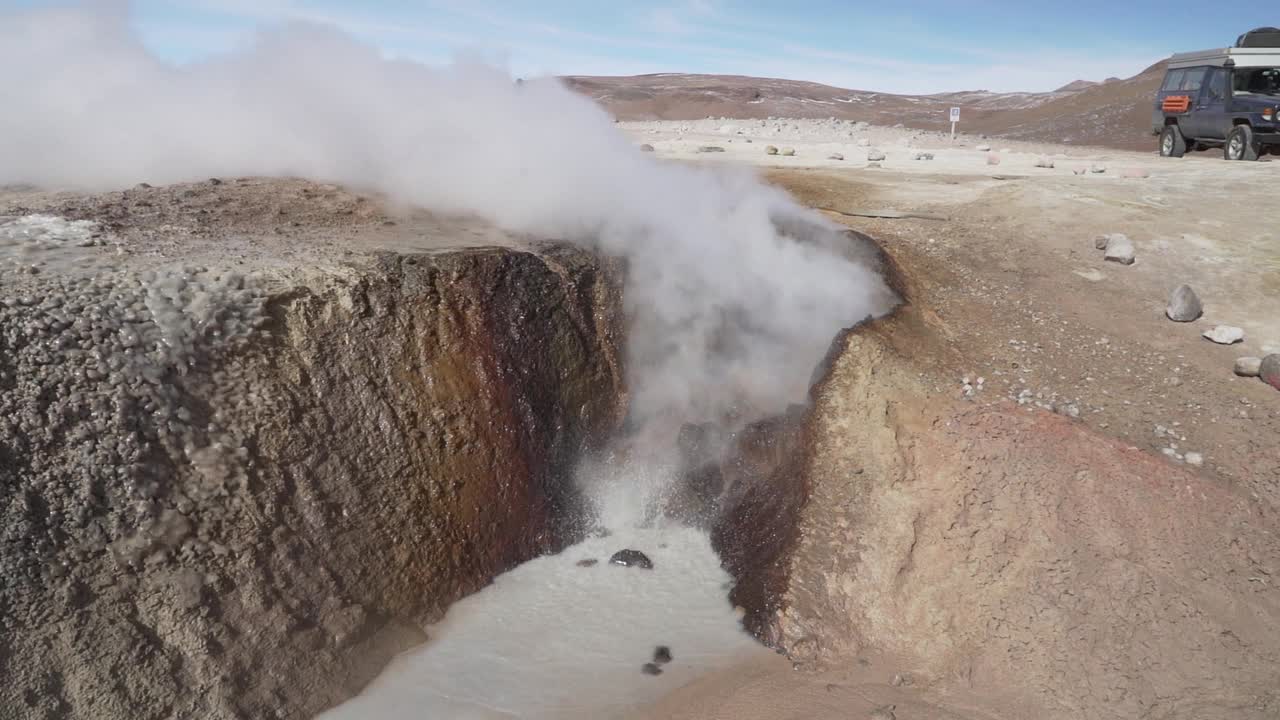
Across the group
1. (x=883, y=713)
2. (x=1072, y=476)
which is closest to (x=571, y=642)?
(x=883, y=713)

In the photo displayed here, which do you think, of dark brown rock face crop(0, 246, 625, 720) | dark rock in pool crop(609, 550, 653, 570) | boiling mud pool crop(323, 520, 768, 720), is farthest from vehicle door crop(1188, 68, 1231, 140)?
dark rock in pool crop(609, 550, 653, 570)

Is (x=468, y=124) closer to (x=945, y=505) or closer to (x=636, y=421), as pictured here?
(x=636, y=421)

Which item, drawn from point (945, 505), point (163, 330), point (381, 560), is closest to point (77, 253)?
point (163, 330)

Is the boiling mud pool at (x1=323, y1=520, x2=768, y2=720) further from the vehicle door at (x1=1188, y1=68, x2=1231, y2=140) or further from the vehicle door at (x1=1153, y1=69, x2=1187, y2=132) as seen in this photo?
the vehicle door at (x1=1153, y1=69, x2=1187, y2=132)

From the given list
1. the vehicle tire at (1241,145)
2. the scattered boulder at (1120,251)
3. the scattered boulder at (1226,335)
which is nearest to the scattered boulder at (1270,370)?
the scattered boulder at (1226,335)

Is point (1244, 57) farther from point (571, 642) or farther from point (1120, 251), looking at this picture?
point (571, 642)

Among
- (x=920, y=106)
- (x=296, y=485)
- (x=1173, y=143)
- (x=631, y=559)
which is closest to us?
(x=296, y=485)

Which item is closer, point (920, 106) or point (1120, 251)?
point (1120, 251)
